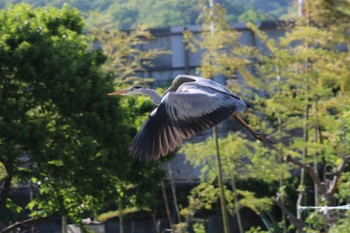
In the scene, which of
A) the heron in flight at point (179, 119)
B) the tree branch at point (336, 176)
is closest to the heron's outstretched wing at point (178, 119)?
the heron in flight at point (179, 119)

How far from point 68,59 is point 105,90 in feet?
2.63

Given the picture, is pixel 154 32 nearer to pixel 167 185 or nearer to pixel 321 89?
pixel 167 185

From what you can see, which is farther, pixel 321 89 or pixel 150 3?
pixel 150 3

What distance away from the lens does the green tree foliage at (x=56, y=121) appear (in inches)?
501

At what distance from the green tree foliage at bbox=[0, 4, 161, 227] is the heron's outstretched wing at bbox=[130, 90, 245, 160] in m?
4.73

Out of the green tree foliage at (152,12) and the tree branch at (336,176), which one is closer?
the tree branch at (336,176)

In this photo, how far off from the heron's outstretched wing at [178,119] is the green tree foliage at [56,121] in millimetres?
4732

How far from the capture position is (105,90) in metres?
13.5

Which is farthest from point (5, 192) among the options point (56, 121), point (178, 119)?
point (178, 119)

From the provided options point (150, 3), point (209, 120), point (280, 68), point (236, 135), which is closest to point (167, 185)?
point (236, 135)

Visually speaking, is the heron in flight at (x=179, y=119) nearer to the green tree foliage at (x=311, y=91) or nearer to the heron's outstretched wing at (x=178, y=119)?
the heron's outstretched wing at (x=178, y=119)

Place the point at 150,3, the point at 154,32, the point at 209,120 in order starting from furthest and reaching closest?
the point at 150,3
the point at 154,32
the point at 209,120

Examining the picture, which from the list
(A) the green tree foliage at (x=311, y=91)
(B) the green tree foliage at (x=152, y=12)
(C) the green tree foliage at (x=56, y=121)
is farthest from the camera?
(B) the green tree foliage at (x=152, y=12)

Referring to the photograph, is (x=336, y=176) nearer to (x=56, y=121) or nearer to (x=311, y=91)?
(x=311, y=91)
